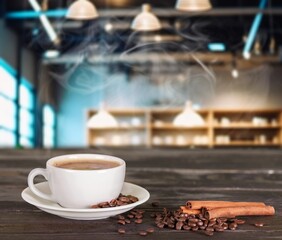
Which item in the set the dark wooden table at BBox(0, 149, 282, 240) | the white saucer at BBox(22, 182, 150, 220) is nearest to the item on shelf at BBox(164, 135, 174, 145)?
the dark wooden table at BBox(0, 149, 282, 240)

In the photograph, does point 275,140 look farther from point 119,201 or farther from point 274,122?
point 119,201

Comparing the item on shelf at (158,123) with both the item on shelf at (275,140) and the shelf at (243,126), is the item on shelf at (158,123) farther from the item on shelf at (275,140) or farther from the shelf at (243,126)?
the item on shelf at (275,140)

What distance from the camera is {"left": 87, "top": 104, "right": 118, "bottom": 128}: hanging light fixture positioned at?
3.95 metres

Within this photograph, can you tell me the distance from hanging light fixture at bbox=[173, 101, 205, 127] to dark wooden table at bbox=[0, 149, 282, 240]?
7.05 feet

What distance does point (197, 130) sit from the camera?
4.29m

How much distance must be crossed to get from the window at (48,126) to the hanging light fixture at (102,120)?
0.98 feet

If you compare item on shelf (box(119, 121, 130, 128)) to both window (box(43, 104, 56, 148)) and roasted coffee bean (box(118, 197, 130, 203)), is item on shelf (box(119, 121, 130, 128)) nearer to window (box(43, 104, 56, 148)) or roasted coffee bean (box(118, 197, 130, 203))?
window (box(43, 104, 56, 148))

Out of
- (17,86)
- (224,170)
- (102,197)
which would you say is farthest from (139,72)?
(102,197)

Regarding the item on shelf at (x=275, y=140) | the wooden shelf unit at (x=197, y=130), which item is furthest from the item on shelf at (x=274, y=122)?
the item on shelf at (x=275, y=140)

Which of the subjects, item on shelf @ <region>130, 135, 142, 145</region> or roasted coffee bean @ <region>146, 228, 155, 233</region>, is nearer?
roasted coffee bean @ <region>146, 228, 155, 233</region>

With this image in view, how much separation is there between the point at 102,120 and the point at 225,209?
3329mm

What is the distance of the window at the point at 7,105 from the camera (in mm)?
3578

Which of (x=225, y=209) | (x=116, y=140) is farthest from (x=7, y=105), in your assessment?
(x=225, y=209)

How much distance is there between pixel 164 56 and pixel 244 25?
0.69 metres
